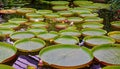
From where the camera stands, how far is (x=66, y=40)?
3.58 metres

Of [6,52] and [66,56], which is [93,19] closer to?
[66,56]

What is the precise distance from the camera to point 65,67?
8.86 feet

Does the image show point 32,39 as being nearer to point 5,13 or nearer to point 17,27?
point 17,27

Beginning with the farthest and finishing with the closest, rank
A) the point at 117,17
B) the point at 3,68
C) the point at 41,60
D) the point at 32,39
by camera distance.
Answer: the point at 117,17
the point at 32,39
the point at 41,60
the point at 3,68

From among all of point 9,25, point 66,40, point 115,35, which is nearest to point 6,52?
point 66,40

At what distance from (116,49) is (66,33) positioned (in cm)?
104

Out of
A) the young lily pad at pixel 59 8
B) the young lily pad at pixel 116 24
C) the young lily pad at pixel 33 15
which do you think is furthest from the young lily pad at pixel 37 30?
the young lily pad at pixel 59 8

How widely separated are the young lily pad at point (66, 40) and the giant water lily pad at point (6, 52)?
719 mm

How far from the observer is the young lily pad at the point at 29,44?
321cm

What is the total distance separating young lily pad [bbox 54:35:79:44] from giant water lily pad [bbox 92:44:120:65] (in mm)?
452

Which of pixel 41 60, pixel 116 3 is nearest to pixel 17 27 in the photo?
pixel 41 60

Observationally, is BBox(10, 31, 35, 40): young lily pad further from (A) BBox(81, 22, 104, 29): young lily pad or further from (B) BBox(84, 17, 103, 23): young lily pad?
(B) BBox(84, 17, 103, 23): young lily pad

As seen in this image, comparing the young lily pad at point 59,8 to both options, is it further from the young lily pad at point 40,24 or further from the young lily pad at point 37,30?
the young lily pad at point 37,30

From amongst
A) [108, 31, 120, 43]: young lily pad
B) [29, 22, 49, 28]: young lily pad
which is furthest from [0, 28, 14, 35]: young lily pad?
[108, 31, 120, 43]: young lily pad
